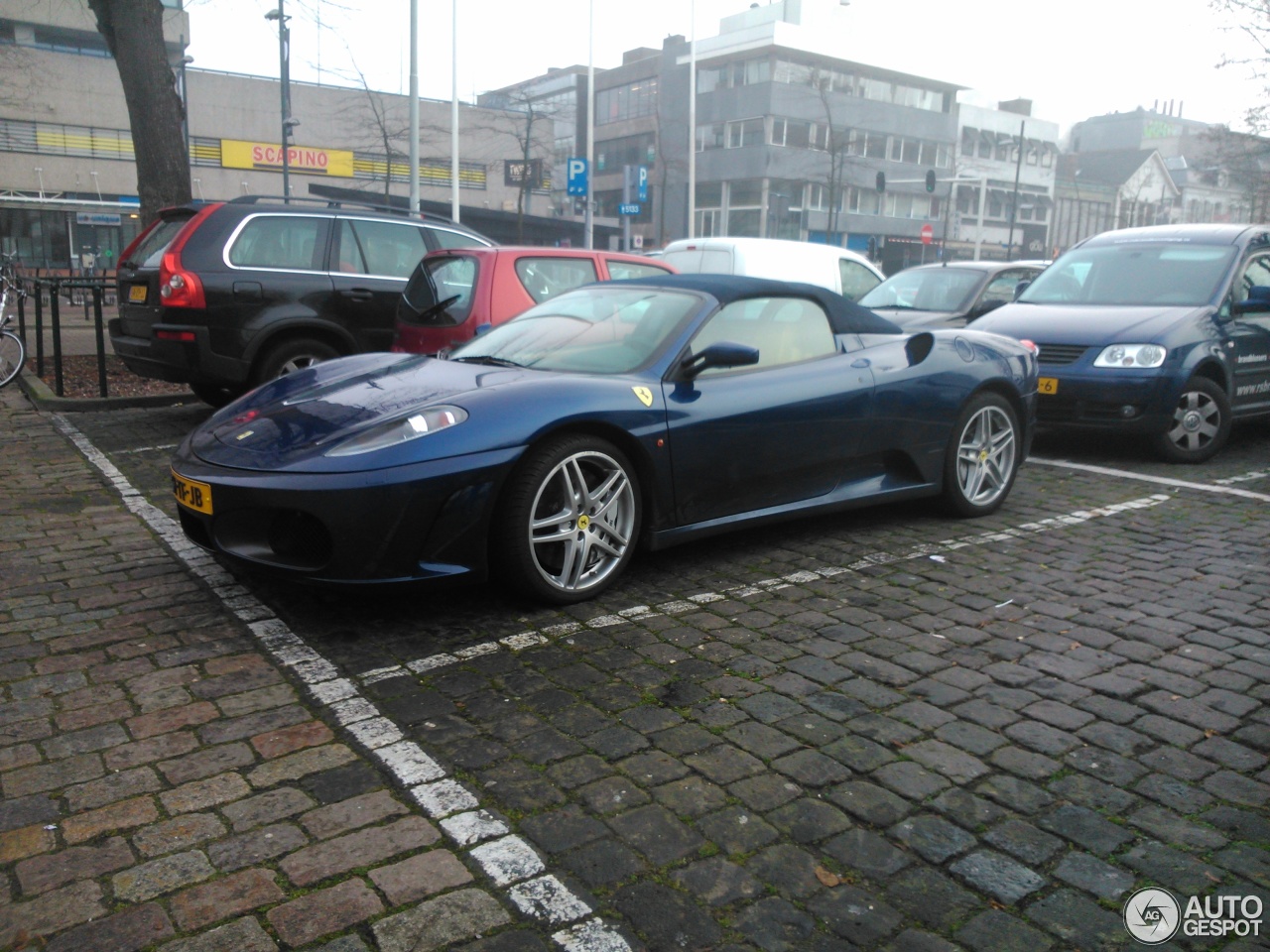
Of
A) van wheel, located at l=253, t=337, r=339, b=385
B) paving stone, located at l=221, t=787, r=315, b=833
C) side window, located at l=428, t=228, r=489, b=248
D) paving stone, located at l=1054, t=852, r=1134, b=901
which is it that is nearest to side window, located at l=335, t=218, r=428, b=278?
side window, located at l=428, t=228, r=489, b=248

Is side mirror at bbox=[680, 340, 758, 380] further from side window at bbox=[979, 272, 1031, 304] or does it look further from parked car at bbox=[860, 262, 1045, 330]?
side window at bbox=[979, 272, 1031, 304]

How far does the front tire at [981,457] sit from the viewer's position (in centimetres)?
570

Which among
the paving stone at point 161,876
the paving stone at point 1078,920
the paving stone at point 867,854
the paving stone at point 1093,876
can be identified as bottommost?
the paving stone at point 161,876

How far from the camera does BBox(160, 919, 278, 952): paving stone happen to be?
2.14 meters

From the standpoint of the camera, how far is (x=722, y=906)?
2.32 m

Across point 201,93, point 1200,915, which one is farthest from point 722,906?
point 201,93

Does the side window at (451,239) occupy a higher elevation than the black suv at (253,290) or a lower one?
higher

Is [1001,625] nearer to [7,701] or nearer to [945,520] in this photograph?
[945,520]

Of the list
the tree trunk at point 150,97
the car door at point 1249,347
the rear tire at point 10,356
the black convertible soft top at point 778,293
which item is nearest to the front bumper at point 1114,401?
the car door at point 1249,347

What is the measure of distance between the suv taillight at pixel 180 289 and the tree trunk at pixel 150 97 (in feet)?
15.3

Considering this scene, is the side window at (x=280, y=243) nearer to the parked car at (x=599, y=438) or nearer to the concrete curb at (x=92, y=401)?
the concrete curb at (x=92, y=401)

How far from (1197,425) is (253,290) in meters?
7.14

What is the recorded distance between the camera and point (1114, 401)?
7523 mm

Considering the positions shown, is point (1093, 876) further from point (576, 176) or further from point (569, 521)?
point (576, 176)
